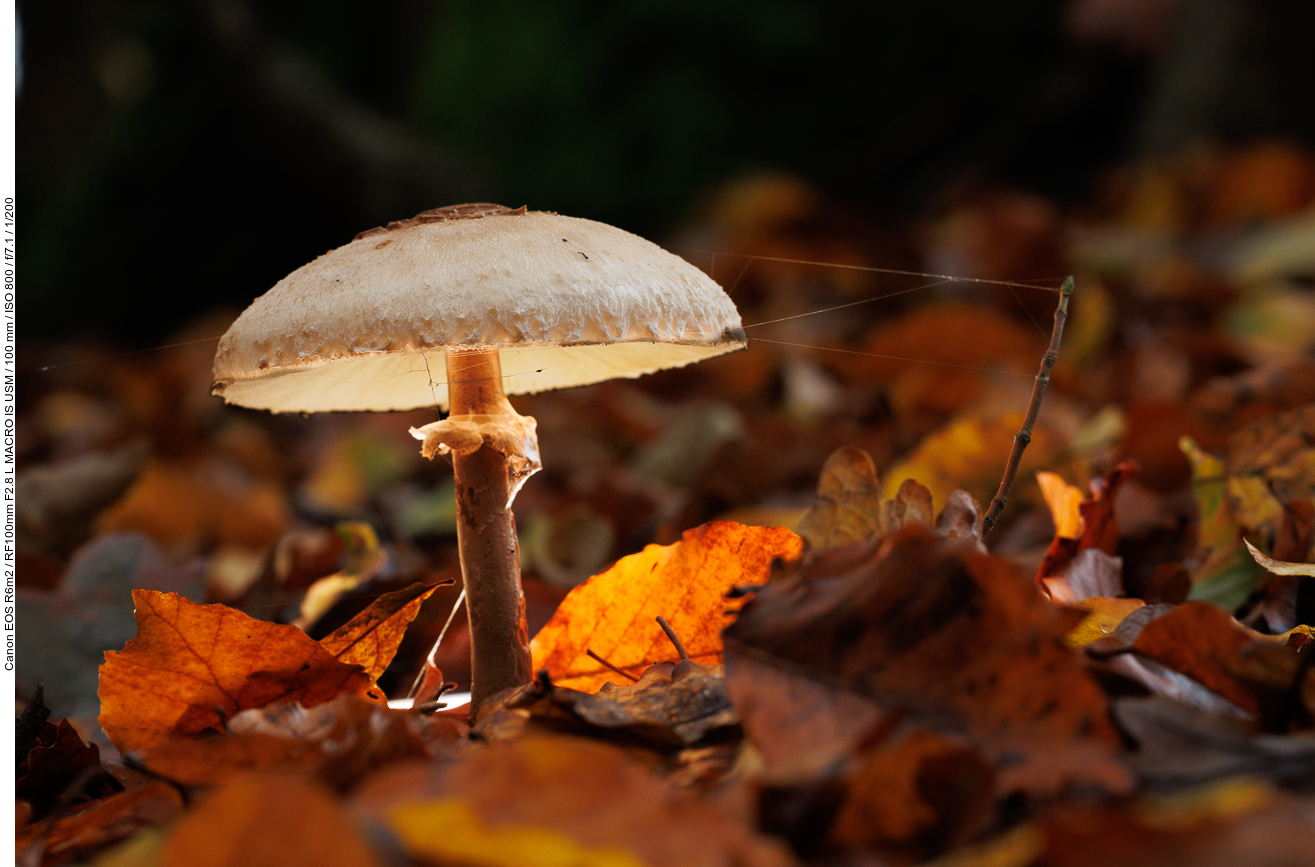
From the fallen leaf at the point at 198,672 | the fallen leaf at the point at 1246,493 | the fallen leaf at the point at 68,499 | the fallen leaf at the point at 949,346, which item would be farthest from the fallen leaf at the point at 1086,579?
the fallen leaf at the point at 68,499

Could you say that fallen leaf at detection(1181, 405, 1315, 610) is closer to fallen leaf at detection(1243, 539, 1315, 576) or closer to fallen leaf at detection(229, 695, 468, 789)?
fallen leaf at detection(1243, 539, 1315, 576)

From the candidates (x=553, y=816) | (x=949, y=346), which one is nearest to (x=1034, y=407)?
(x=553, y=816)

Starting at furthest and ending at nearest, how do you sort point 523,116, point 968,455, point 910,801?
1. point 523,116
2. point 968,455
3. point 910,801

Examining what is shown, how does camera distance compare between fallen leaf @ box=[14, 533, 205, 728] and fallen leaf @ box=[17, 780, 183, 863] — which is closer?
fallen leaf @ box=[17, 780, 183, 863]

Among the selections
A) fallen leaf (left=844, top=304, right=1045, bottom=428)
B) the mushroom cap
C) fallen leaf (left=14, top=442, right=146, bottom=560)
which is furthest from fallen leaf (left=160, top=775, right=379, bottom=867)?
fallen leaf (left=844, top=304, right=1045, bottom=428)

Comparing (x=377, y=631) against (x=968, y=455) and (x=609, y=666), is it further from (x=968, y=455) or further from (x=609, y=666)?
(x=968, y=455)

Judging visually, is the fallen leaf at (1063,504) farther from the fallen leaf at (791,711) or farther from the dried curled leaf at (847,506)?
the fallen leaf at (791,711)

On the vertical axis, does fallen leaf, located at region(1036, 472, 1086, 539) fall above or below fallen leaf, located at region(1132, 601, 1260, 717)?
above
